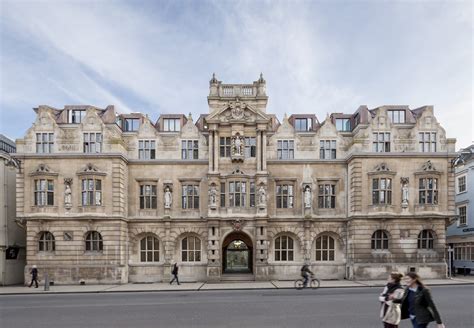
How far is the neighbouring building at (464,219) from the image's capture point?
138 feet

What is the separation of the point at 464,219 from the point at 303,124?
910 inches

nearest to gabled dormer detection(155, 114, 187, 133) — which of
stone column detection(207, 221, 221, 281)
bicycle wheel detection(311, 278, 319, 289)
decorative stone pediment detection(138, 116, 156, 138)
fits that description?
decorative stone pediment detection(138, 116, 156, 138)

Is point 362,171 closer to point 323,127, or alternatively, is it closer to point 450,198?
point 323,127

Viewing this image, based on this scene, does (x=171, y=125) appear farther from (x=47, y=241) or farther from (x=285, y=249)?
(x=285, y=249)

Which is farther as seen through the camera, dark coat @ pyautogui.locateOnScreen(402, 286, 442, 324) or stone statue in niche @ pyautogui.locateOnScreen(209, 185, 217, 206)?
stone statue in niche @ pyautogui.locateOnScreen(209, 185, 217, 206)

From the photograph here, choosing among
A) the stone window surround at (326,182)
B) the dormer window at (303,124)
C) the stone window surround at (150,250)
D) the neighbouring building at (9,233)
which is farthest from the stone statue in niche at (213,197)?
the neighbouring building at (9,233)

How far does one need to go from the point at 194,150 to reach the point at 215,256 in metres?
10.3

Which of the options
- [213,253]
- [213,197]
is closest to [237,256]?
[213,253]

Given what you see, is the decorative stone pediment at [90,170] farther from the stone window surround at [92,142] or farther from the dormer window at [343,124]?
the dormer window at [343,124]

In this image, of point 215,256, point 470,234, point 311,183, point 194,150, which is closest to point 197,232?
point 215,256

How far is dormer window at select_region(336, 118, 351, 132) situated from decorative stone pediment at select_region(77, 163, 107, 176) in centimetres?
2389

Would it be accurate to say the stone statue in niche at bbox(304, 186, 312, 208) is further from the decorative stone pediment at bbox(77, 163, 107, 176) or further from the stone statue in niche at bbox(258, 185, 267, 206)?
the decorative stone pediment at bbox(77, 163, 107, 176)

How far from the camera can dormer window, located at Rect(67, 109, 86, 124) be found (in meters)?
36.2

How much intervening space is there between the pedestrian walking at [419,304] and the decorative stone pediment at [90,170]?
29144 millimetres
